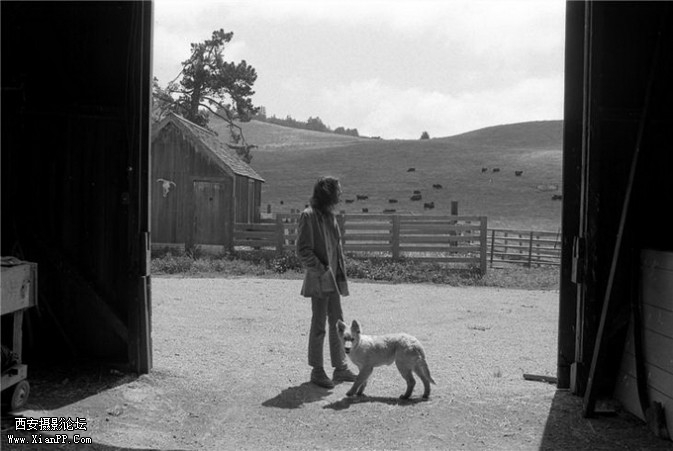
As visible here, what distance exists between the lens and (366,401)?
613 centimetres

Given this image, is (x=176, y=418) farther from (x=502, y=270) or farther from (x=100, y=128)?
(x=502, y=270)

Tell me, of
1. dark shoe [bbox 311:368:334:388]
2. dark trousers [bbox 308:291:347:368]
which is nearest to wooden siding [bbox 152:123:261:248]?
dark trousers [bbox 308:291:347:368]

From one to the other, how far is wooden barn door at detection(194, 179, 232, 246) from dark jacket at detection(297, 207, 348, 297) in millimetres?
15467

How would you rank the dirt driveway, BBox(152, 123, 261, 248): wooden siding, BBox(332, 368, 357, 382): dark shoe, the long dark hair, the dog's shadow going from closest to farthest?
1. the dirt driveway
2. the dog's shadow
3. the long dark hair
4. BBox(332, 368, 357, 382): dark shoe
5. BBox(152, 123, 261, 248): wooden siding

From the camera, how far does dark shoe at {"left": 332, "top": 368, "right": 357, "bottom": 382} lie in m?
6.89

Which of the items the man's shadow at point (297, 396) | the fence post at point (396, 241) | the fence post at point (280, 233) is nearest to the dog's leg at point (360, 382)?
the man's shadow at point (297, 396)

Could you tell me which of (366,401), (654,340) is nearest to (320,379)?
(366,401)

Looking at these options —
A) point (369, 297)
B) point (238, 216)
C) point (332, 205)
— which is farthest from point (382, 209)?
point (332, 205)

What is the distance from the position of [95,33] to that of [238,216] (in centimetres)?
1803

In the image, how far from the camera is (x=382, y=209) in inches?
1793

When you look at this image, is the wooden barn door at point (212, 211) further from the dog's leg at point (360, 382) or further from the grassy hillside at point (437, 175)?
the grassy hillside at point (437, 175)

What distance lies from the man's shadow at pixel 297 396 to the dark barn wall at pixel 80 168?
4.72ft

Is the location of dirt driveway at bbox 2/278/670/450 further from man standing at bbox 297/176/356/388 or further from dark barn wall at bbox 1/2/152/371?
dark barn wall at bbox 1/2/152/371

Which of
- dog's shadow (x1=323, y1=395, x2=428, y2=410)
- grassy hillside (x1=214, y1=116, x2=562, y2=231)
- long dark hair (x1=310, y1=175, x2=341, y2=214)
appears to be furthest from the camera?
grassy hillside (x1=214, y1=116, x2=562, y2=231)
